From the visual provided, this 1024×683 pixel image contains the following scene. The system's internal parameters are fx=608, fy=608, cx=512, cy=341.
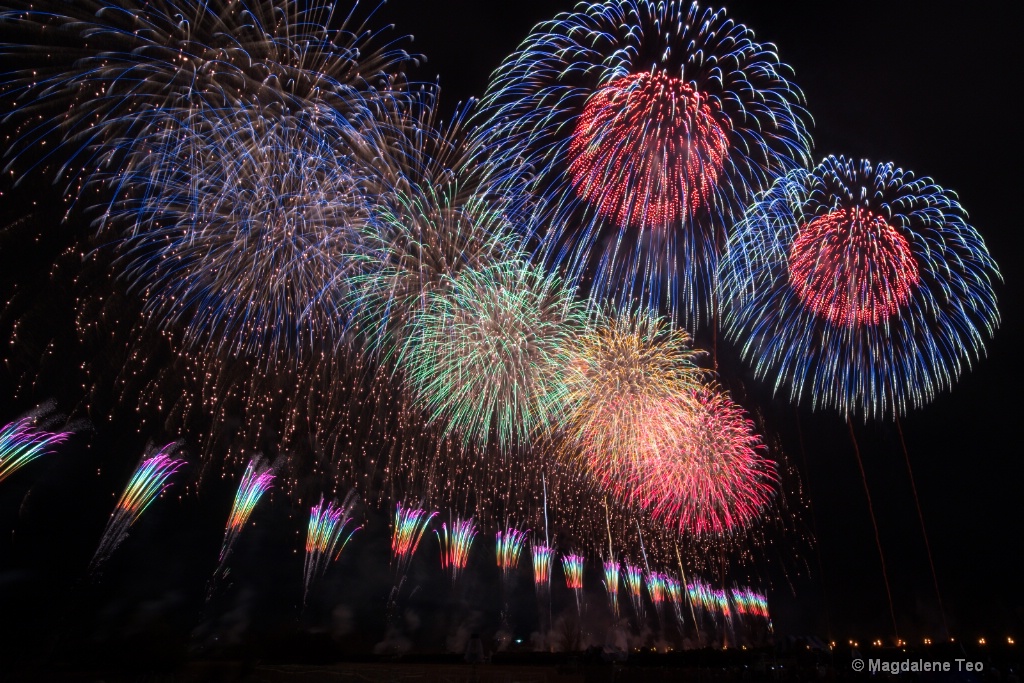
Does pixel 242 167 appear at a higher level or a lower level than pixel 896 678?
higher

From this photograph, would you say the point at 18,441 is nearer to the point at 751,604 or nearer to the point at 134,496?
the point at 134,496

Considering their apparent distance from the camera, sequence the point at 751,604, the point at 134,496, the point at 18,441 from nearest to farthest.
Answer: the point at 18,441 → the point at 134,496 → the point at 751,604

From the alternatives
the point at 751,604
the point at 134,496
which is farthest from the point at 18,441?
the point at 751,604

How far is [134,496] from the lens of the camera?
25.5m

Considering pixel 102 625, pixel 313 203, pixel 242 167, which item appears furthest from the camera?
pixel 102 625

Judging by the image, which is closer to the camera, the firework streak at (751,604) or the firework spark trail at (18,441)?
the firework spark trail at (18,441)

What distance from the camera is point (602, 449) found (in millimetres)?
25266

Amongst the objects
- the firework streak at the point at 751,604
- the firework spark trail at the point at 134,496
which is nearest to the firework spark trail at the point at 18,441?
the firework spark trail at the point at 134,496

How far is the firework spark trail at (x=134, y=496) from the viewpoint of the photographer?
923 inches

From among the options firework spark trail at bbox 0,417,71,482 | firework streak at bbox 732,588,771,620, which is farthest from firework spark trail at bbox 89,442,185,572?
firework streak at bbox 732,588,771,620

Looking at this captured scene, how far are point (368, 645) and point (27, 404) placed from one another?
94.0 ft

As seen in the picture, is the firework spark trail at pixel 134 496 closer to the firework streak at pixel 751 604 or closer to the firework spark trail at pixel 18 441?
the firework spark trail at pixel 18 441

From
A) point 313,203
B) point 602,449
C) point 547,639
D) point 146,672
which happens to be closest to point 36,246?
point 313,203

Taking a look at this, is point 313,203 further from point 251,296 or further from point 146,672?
point 146,672
